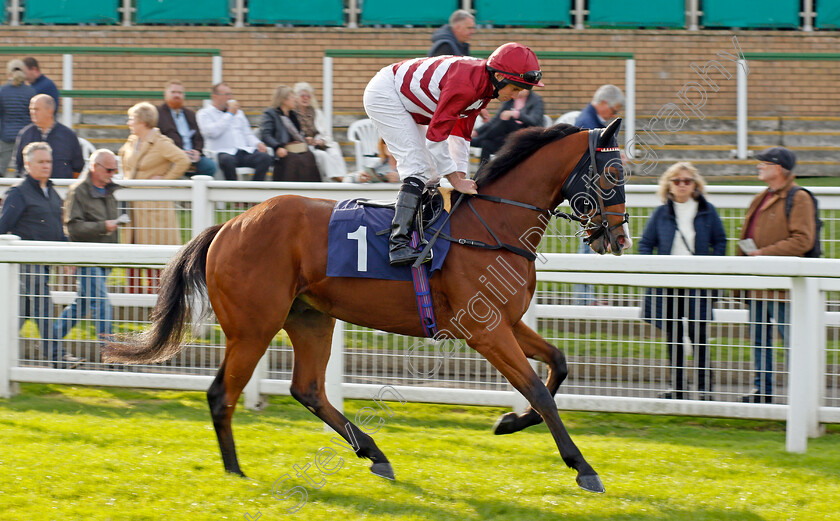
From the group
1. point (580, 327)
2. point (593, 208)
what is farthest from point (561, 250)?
point (593, 208)

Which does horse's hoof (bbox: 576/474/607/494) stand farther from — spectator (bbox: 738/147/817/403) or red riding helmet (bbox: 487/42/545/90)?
spectator (bbox: 738/147/817/403)

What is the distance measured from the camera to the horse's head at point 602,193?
4.41 m

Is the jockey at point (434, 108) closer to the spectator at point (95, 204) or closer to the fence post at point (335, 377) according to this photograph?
the fence post at point (335, 377)

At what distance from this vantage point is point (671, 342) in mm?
5152

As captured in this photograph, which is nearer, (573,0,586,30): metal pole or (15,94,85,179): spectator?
(15,94,85,179): spectator

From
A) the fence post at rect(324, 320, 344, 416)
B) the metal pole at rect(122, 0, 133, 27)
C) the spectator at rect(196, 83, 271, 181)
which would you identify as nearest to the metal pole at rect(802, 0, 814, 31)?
the spectator at rect(196, 83, 271, 181)

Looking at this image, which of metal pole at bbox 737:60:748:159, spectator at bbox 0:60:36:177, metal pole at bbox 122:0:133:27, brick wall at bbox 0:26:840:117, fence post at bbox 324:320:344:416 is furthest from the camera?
metal pole at bbox 122:0:133:27

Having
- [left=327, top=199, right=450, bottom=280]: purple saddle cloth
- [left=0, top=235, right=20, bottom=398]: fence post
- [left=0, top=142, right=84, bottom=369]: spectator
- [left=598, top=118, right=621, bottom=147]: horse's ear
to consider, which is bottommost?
[left=0, top=235, right=20, bottom=398]: fence post

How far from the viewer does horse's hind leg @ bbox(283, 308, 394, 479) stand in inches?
192

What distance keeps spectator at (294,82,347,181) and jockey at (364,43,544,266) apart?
355cm

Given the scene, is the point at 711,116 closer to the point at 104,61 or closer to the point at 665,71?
the point at 665,71

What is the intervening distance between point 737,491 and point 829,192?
294 cm

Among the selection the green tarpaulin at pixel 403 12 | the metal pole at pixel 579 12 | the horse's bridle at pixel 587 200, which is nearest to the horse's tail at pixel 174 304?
the horse's bridle at pixel 587 200

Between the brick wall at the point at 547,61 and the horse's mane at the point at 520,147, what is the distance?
639 centimetres
